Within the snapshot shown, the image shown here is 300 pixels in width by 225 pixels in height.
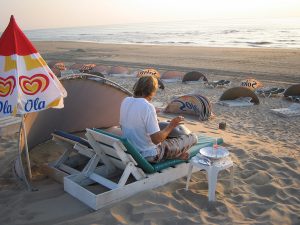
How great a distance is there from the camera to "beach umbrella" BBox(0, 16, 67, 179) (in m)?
4.21

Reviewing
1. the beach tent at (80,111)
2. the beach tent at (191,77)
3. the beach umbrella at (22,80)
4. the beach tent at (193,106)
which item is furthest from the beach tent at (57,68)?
the beach umbrella at (22,80)

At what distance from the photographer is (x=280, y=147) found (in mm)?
6625

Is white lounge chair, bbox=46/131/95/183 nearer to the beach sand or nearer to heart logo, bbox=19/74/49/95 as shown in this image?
A: the beach sand

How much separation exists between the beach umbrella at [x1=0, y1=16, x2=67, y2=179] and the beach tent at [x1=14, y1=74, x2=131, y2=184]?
3.20 feet

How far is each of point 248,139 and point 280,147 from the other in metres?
0.63

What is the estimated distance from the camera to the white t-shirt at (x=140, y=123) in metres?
4.20

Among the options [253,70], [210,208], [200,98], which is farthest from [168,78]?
[210,208]

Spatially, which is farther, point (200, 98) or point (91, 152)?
point (200, 98)

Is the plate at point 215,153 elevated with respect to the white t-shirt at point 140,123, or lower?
lower

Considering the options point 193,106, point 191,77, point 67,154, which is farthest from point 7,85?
point 191,77

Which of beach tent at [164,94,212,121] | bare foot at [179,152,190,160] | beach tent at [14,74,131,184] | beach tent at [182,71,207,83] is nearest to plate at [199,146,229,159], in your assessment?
bare foot at [179,152,190,160]

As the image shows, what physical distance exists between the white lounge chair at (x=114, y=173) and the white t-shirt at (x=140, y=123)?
22 cm

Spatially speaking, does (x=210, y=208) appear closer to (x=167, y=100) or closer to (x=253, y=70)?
(x=167, y=100)

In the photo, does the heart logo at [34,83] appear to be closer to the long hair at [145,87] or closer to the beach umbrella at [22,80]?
the beach umbrella at [22,80]
